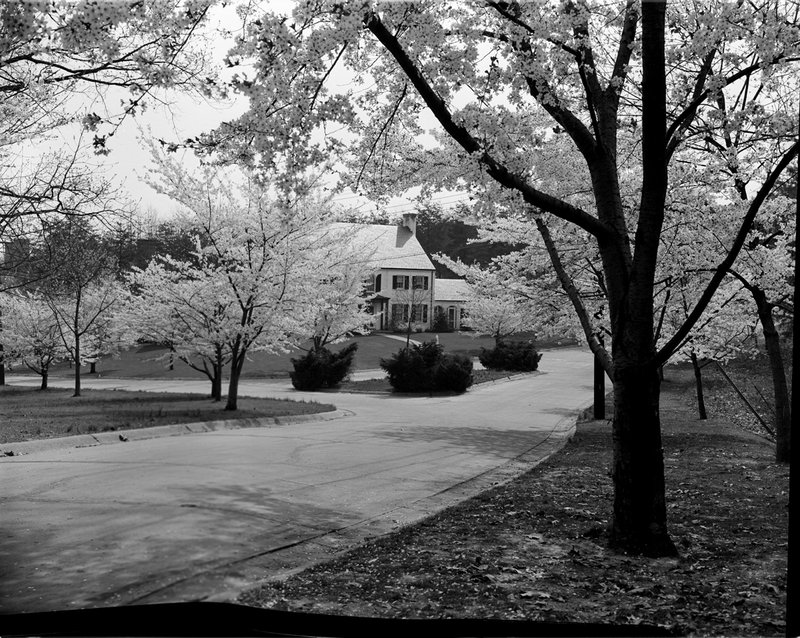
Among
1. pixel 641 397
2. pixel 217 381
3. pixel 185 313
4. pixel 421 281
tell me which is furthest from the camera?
pixel 421 281

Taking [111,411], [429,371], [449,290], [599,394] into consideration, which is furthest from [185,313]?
[449,290]

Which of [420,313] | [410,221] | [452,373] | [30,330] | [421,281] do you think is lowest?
[452,373]

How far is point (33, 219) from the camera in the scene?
11.6m

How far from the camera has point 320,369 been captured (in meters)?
27.5

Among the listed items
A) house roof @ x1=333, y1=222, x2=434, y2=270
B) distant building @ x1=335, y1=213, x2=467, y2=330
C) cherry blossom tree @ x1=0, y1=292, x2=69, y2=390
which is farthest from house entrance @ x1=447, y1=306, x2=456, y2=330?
cherry blossom tree @ x1=0, y1=292, x2=69, y2=390

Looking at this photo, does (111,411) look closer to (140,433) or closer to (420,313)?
(140,433)

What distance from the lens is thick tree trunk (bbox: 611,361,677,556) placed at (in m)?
5.71

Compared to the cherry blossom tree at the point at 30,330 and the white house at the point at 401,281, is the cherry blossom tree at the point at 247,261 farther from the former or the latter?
the white house at the point at 401,281

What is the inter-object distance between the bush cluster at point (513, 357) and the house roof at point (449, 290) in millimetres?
27566

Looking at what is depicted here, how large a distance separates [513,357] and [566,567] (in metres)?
33.2

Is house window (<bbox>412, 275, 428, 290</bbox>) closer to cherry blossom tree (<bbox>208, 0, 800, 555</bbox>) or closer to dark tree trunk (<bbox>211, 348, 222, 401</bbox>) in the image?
dark tree trunk (<bbox>211, 348, 222, 401</bbox>)

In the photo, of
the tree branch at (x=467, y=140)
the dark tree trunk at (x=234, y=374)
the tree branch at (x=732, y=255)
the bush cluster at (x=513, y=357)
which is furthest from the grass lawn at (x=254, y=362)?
the tree branch at (x=732, y=255)

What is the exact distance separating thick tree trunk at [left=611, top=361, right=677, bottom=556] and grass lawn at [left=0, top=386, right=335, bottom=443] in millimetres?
8799

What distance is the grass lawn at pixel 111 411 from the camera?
1246 cm
